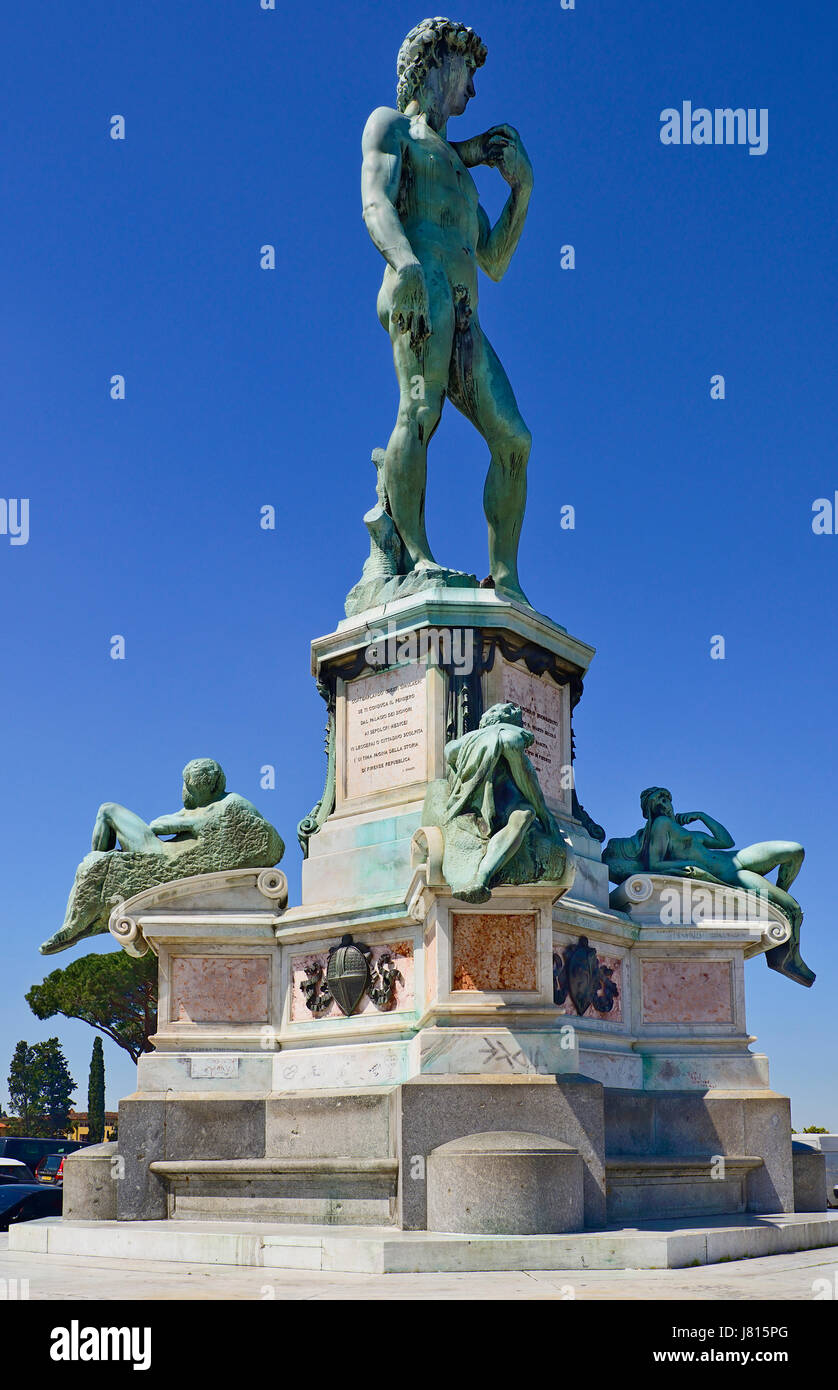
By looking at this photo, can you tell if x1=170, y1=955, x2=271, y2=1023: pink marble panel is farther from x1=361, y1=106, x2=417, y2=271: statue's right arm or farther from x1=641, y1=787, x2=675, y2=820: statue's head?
x1=361, y1=106, x2=417, y2=271: statue's right arm

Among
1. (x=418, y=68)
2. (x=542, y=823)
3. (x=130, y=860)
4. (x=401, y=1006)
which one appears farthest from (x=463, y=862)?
(x=418, y=68)

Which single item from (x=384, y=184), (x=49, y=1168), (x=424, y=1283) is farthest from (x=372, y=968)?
(x=49, y=1168)

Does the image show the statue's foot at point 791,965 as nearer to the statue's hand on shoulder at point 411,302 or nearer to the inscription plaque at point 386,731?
the inscription plaque at point 386,731

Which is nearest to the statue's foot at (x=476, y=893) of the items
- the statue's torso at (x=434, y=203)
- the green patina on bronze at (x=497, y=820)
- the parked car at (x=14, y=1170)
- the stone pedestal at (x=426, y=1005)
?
the green patina on bronze at (x=497, y=820)

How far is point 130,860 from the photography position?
14.0 metres

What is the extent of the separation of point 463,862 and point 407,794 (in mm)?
2172

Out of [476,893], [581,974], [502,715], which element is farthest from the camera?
[581,974]

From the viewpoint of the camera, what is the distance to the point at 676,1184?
38.3 ft

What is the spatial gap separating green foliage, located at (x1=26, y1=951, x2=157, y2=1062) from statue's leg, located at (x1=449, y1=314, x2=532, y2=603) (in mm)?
29883

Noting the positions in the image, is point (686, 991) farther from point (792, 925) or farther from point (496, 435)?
point (496, 435)

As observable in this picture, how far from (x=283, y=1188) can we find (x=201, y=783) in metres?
4.35

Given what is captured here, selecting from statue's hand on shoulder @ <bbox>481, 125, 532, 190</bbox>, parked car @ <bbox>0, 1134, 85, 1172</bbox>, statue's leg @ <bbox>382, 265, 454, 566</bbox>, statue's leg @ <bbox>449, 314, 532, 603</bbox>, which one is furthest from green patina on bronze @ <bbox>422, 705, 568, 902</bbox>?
parked car @ <bbox>0, 1134, 85, 1172</bbox>

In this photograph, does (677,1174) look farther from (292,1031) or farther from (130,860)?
(130,860)

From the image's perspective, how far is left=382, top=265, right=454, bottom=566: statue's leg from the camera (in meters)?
14.6
